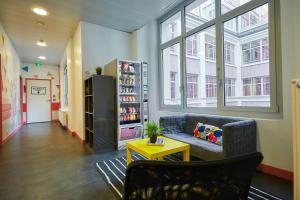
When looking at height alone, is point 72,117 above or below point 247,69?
below

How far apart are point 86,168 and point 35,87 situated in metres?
7.26

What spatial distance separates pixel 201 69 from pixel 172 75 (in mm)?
884

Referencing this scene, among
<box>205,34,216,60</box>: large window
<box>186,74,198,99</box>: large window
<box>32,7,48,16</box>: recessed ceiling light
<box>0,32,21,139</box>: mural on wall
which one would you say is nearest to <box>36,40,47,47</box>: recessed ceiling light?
<box>0,32,21,139</box>: mural on wall

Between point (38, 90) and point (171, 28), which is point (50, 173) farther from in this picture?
point (38, 90)

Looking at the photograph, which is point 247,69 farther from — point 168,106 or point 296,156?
point 168,106

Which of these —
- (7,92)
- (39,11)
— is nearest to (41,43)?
(7,92)

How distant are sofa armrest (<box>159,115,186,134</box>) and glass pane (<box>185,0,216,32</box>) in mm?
1969

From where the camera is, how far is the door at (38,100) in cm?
793

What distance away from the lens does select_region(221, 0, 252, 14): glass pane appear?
273 centimetres

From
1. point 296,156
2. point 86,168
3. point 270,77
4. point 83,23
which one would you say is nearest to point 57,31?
point 83,23

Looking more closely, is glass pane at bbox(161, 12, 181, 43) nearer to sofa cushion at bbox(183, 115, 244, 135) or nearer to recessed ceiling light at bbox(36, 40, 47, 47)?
sofa cushion at bbox(183, 115, 244, 135)

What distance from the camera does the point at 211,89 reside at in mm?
3277

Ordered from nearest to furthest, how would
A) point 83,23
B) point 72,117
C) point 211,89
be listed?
1. point 211,89
2. point 83,23
3. point 72,117

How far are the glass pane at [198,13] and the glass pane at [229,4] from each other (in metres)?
0.18
